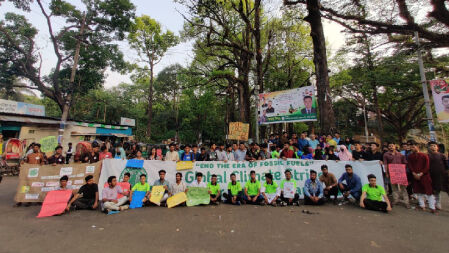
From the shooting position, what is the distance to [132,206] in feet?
18.1

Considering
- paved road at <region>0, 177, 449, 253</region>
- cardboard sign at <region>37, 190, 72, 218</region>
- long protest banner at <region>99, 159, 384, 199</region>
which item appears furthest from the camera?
long protest banner at <region>99, 159, 384, 199</region>

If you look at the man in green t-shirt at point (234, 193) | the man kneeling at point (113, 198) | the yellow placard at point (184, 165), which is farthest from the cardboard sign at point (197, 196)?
the man kneeling at point (113, 198)

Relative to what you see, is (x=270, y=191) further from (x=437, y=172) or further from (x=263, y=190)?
(x=437, y=172)

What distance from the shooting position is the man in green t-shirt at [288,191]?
586 centimetres

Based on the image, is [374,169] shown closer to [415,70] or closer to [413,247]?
[413,247]

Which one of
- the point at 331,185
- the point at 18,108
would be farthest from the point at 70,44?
the point at 331,185

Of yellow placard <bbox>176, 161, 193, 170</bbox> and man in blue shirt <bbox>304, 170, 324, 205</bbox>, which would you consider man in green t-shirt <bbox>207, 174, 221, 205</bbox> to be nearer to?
yellow placard <bbox>176, 161, 193, 170</bbox>

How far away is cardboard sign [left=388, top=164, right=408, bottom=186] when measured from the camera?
5.66m

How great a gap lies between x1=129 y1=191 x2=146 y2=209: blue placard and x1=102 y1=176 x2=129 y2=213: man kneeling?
0.17 m

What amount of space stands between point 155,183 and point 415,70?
23.2m

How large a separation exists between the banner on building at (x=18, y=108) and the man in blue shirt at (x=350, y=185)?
23.8 m

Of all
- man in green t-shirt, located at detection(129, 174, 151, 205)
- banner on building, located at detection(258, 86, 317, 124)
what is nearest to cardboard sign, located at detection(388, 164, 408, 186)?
banner on building, located at detection(258, 86, 317, 124)

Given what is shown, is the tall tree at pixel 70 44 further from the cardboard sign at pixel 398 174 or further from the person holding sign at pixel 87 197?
the cardboard sign at pixel 398 174

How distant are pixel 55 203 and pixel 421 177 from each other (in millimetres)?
9588
